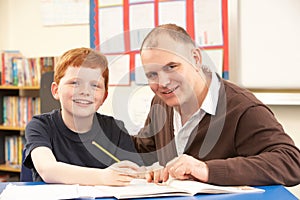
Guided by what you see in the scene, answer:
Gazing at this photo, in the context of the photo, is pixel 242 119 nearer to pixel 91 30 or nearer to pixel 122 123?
pixel 122 123

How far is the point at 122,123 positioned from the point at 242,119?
35 centimetres

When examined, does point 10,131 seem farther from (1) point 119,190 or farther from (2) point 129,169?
(1) point 119,190

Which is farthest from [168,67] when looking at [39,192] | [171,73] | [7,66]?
[7,66]

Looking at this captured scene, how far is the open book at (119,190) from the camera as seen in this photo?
3.01 ft

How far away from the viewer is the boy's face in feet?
3.87

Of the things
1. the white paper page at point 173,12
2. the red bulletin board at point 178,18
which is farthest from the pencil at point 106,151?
the white paper page at point 173,12

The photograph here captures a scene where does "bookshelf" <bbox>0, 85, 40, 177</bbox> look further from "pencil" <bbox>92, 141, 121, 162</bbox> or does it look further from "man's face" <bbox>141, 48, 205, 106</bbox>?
"man's face" <bbox>141, 48, 205, 106</bbox>

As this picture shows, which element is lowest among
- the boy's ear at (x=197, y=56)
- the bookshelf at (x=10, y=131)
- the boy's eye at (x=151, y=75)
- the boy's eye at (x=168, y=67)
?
the bookshelf at (x=10, y=131)

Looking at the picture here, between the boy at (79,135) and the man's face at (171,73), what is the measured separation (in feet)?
0.53

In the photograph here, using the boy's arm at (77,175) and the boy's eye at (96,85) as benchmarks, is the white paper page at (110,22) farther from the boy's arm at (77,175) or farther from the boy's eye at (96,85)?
the boy's arm at (77,175)

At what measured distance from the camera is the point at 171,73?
109 centimetres

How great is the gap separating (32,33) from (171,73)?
2472 mm

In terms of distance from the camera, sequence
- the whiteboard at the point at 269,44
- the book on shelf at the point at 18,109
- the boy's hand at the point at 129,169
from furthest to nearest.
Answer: the book on shelf at the point at 18,109
the whiteboard at the point at 269,44
the boy's hand at the point at 129,169

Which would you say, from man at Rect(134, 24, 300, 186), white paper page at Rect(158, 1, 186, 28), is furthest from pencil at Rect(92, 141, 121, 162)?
white paper page at Rect(158, 1, 186, 28)
